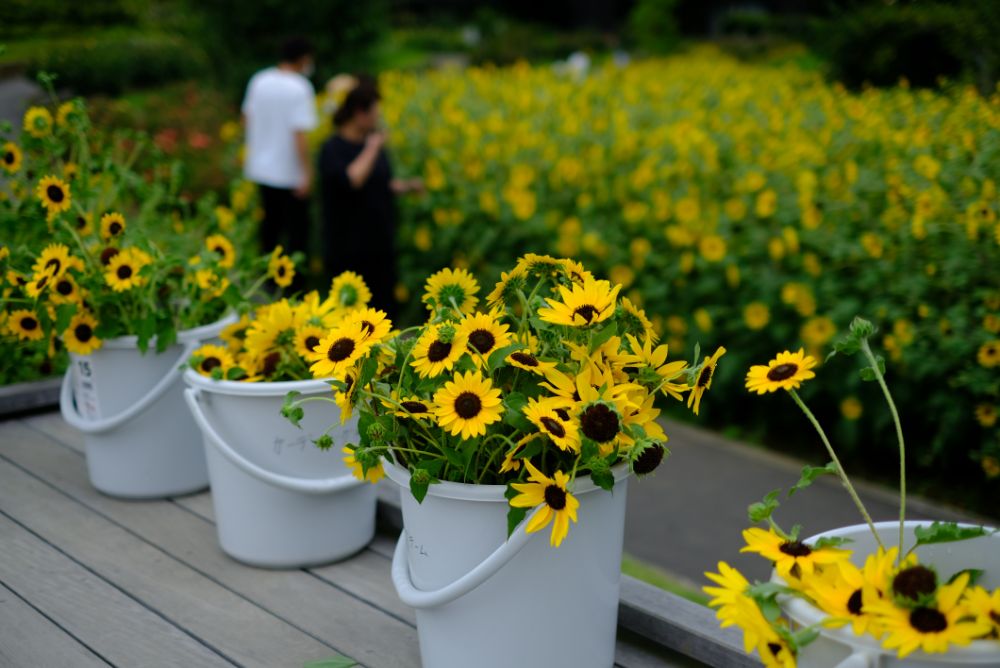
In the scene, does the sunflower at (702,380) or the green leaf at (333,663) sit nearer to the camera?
the sunflower at (702,380)

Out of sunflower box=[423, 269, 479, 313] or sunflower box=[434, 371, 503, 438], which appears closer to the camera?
sunflower box=[434, 371, 503, 438]

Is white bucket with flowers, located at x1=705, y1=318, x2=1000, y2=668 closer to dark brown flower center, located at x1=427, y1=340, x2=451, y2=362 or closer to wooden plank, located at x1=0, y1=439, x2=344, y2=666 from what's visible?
dark brown flower center, located at x1=427, y1=340, x2=451, y2=362

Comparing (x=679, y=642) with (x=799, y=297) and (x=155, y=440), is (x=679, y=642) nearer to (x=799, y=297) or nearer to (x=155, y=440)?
(x=155, y=440)

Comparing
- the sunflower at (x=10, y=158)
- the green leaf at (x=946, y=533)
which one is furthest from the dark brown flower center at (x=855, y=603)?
the sunflower at (x=10, y=158)

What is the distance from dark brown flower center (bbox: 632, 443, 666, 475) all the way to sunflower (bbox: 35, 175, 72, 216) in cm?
156

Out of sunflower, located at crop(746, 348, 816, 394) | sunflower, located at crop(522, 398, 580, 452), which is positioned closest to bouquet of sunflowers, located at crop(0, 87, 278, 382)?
sunflower, located at crop(522, 398, 580, 452)

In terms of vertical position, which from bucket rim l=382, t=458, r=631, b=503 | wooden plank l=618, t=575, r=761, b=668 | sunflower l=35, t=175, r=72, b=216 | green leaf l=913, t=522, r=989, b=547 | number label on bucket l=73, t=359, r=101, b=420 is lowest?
wooden plank l=618, t=575, r=761, b=668

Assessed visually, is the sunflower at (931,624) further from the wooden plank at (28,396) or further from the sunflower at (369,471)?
the wooden plank at (28,396)

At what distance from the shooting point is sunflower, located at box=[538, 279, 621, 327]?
1.54m

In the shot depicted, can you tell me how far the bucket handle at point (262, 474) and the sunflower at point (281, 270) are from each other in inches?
15.6

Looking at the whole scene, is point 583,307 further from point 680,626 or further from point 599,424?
point 680,626

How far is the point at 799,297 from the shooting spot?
3889mm

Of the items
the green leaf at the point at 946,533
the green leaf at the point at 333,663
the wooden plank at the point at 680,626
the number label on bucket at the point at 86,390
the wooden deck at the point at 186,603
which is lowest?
the wooden deck at the point at 186,603

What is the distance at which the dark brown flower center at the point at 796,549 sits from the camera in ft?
4.33
